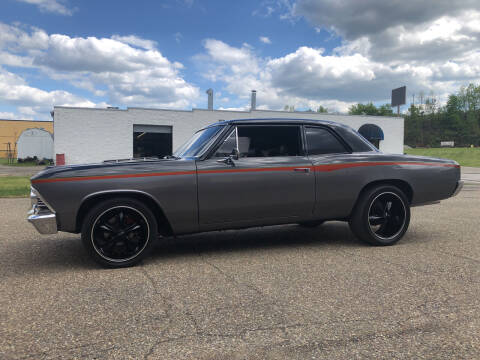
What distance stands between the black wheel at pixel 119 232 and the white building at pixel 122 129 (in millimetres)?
26200

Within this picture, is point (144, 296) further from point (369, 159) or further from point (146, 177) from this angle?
point (369, 159)

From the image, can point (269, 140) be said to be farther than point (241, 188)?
Yes

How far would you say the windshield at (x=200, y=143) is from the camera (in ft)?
14.3

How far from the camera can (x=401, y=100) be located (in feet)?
156

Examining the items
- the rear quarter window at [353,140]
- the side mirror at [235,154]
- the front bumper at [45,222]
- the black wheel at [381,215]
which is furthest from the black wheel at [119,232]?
the rear quarter window at [353,140]

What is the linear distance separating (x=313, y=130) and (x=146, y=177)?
85.6 inches

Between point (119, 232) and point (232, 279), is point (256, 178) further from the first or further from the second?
point (119, 232)

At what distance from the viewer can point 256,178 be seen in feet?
14.0

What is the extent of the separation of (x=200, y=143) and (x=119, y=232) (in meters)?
1.41


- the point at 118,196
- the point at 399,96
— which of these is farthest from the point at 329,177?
the point at 399,96

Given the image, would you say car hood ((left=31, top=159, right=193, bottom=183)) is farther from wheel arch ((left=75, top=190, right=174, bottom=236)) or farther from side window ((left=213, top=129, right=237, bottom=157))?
side window ((left=213, top=129, right=237, bottom=157))

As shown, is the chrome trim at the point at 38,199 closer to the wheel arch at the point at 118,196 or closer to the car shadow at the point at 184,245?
the wheel arch at the point at 118,196

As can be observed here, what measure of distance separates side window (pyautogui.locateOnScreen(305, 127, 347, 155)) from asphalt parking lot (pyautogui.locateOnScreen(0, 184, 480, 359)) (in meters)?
1.21

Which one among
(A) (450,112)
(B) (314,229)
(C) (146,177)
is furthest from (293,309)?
(A) (450,112)
